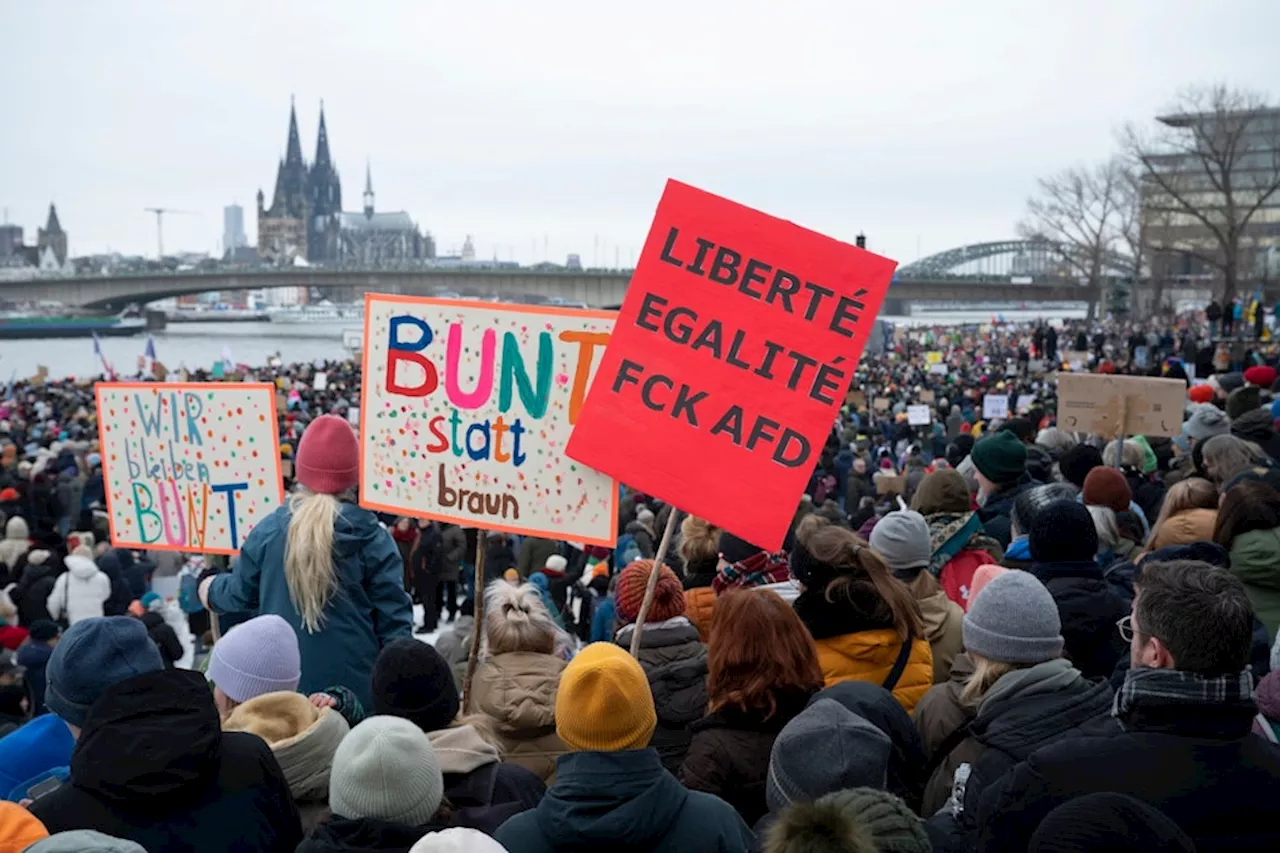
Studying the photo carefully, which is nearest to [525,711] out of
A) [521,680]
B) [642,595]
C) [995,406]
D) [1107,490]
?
[521,680]

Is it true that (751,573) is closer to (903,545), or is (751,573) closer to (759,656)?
(903,545)

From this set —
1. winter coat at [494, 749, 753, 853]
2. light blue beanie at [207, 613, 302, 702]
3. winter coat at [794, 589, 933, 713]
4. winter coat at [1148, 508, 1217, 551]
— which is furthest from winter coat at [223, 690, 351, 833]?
winter coat at [1148, 508, 1217, 551]

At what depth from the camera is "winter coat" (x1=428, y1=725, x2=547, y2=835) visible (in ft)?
10.3

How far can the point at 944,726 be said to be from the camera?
3379 mm

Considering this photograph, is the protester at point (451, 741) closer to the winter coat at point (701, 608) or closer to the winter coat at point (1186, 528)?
the winter coat at point (701, 608)

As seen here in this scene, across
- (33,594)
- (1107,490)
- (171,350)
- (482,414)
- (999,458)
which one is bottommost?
(171,350)

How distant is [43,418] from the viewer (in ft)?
85.6

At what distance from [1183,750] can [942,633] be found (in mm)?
1938

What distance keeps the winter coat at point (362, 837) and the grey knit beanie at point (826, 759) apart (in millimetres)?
844

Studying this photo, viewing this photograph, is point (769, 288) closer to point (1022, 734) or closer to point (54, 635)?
point (1022, 734)

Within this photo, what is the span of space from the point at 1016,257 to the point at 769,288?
178m

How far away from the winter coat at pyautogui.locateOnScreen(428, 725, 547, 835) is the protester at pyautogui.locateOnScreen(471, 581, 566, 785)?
1.42 feet

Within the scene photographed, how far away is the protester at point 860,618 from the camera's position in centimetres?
395

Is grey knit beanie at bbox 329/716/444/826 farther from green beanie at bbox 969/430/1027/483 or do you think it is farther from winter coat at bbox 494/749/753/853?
green beanie at bbox 969/430/1027/483
